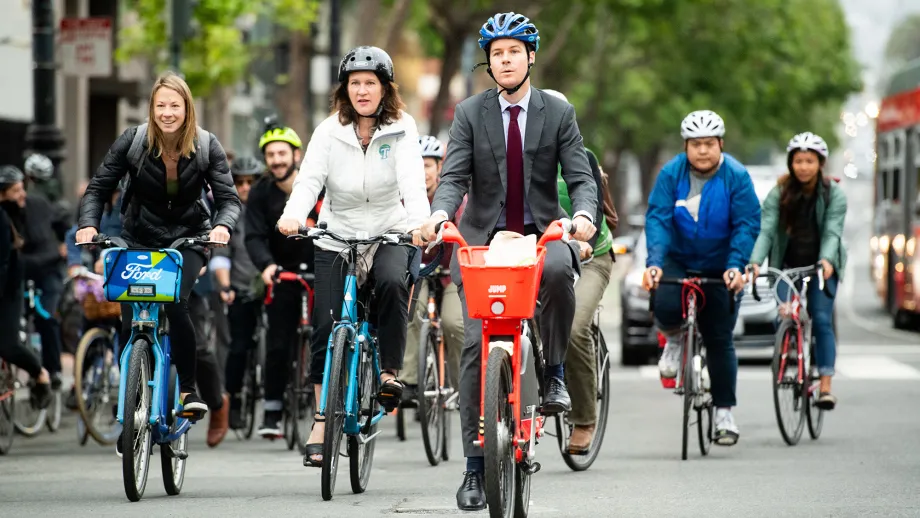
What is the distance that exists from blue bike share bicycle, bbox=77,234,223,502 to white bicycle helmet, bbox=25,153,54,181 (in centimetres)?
599

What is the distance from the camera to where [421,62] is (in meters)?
74.5

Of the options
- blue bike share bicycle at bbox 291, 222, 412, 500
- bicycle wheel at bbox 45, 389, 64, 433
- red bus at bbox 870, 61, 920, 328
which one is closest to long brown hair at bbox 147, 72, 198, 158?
blue bike share bicycle at bbox 291, 222, 412, 500

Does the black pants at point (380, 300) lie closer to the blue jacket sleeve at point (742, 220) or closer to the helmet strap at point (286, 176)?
the blue jacket sleeve at point (742, 220)

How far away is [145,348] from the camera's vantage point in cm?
874

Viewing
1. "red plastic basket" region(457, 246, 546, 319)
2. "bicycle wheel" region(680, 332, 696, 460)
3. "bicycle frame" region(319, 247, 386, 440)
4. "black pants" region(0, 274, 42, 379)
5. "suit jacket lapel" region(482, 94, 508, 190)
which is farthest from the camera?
"black pants" region(0, 274, 42, 379)

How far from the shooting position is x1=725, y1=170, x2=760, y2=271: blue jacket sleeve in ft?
34.8

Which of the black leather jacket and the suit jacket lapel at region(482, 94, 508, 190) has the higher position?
the suit jacket lapel at region(482, 94, 508, 190)

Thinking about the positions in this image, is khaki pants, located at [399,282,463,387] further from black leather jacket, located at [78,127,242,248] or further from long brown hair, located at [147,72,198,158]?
long brown hair, located at [147,72,198,158]

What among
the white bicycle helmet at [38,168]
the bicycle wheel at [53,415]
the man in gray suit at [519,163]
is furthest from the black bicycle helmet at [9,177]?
the man in gray suit at [519,163]

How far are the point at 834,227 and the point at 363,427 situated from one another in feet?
13.3

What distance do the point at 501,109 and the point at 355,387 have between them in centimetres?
156

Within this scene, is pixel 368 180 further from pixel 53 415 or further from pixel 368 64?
pixel 53 415

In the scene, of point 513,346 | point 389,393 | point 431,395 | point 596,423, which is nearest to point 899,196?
point 431,395

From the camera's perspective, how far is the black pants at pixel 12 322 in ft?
39.3
